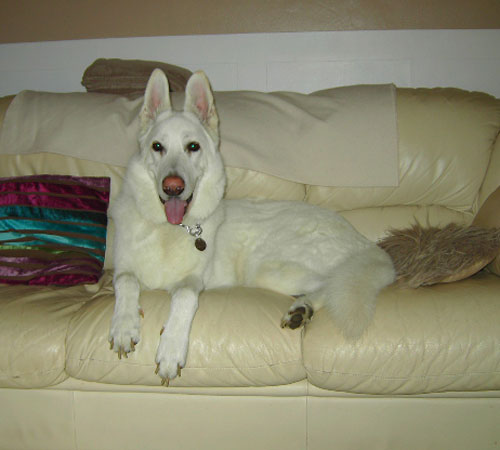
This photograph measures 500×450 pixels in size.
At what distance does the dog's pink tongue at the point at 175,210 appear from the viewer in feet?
6.62

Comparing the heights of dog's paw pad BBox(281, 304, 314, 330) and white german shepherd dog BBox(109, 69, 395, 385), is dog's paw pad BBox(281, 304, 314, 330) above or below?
below

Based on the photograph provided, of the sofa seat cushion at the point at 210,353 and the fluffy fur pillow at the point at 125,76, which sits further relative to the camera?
the fluffy fur pillow at the point at 125,76

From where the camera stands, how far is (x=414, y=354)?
5.35 feet

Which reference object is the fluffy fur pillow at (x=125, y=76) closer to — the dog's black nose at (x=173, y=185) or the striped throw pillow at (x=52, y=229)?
the striped throw pillow at (x=52, y=229)

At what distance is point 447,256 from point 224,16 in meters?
2.84

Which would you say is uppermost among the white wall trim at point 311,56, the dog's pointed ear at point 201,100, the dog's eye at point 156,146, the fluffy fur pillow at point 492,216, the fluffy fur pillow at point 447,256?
the white wall trim at point 311,56

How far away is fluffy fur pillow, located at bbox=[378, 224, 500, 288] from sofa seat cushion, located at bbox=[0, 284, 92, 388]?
171 centimetres

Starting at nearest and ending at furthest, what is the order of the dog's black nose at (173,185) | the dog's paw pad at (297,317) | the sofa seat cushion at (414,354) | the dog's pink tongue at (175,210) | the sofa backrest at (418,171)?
the sofa seat cushion at (414,354), the dog's paw pad at (297,317), the dog's black nose at (173,185), the dog's pink tongue at (175,210), the sofa backrest at (418,171)

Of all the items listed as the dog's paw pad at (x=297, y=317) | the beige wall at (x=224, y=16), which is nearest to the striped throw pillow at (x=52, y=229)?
the dog's paw pad at (x=297, y=317)

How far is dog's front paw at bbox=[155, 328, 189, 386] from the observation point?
5.34 feet

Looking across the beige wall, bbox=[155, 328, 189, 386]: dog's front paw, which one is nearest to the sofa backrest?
the beige wall

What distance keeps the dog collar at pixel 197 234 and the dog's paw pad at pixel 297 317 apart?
635 mm

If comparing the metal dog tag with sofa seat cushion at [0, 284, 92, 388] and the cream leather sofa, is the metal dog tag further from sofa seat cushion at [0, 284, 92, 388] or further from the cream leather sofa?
sofa seat cushion at [0, 284, 92, 388]

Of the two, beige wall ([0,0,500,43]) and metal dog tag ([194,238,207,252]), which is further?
beige wall ([0,0,500,43])
